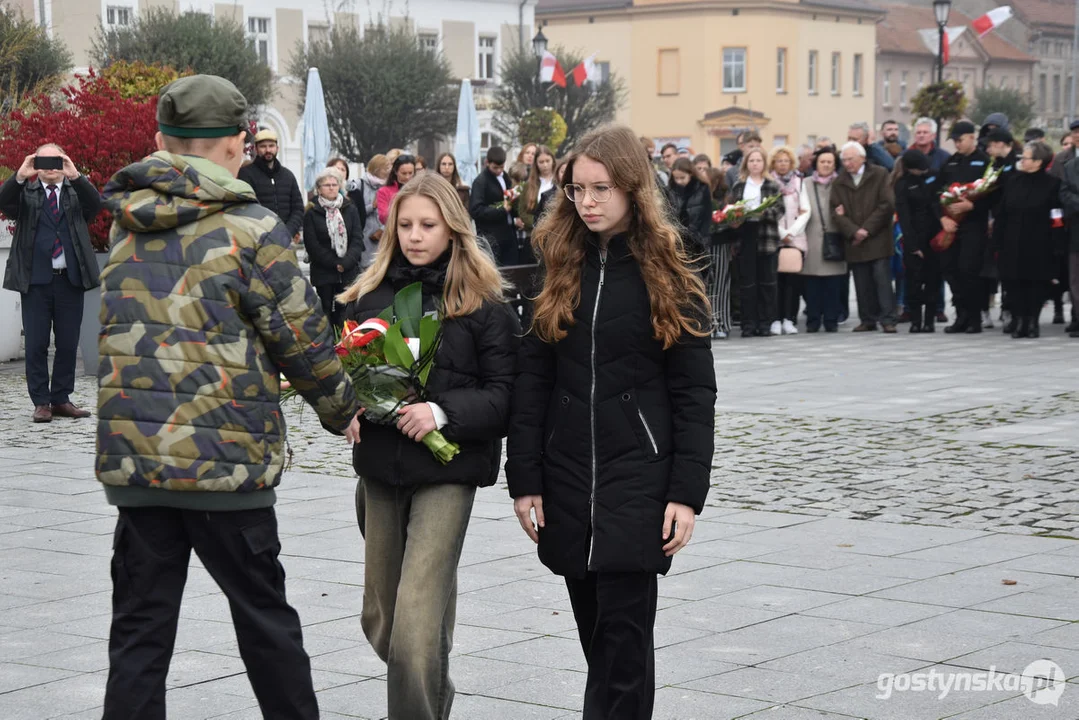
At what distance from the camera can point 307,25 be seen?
2149 inches

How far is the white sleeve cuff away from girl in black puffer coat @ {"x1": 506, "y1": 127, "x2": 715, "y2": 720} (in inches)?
8.5

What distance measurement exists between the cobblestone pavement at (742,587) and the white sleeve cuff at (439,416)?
3.24ft

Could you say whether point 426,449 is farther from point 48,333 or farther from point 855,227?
point 855,227

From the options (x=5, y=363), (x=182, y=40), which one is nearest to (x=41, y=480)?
(x=5, y=363)

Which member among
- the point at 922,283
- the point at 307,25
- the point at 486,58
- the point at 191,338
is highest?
the point at 307,25

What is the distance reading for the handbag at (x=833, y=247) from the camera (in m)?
18.4

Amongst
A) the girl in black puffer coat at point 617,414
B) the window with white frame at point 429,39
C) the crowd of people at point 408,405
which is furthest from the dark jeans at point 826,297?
the window with white frame at point 429,39

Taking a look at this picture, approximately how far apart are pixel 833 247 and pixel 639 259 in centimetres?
1439

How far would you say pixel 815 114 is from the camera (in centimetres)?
7838

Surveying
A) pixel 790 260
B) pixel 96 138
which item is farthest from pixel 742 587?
pixel 790 260

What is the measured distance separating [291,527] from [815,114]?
72.9 meters

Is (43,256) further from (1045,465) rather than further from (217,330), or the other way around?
(217,330)

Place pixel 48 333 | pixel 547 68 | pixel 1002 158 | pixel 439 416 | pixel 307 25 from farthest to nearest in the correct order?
pixel 307 25, pixel 547 68, pixel 1002 158, pixel 48 333, pixel 439 416

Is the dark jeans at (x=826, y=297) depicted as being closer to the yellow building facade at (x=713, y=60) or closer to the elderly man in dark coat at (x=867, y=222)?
the elderly man in dark coat at (x=867, y=222)
